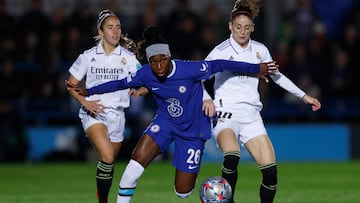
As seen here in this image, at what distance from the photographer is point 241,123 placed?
36.8ft

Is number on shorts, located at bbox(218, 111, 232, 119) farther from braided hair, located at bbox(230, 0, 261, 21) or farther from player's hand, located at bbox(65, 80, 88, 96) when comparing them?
player's hand, located at bbox(65, 80, 88, 96)

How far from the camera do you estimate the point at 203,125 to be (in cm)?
1117

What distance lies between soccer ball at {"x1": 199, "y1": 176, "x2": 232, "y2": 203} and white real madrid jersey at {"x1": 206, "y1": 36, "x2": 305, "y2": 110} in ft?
3.24

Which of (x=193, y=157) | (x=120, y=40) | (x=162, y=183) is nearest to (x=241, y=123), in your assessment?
(x=193, y=157)

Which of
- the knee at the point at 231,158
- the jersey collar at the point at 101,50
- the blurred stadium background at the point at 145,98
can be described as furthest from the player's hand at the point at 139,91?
the blurred stadium background at the point at 145,98

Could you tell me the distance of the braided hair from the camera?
36.9ft

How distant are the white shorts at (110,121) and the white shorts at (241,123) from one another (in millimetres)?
1454

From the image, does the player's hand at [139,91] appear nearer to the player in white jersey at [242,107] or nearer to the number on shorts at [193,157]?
the player in white jersey at [242,107]

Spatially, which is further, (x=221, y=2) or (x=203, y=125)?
(x=221, y=2)

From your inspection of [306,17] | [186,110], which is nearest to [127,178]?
[186,110]

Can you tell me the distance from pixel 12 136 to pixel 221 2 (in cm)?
619

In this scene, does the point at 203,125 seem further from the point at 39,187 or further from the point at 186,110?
the point at 39,187

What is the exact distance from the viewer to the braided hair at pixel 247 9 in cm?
1124

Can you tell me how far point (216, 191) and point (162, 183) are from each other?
19.1 ft
